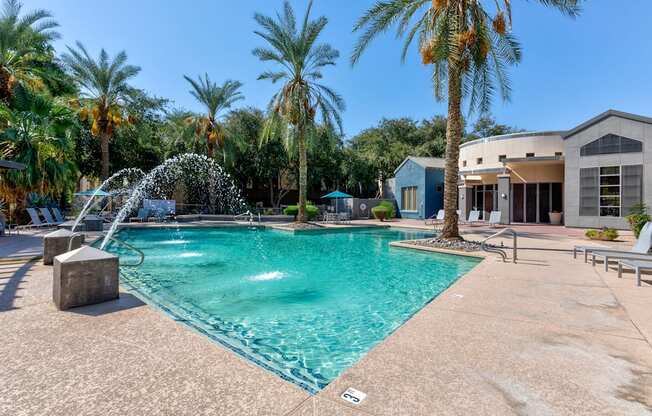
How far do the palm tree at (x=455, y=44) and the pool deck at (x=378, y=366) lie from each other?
325 inches

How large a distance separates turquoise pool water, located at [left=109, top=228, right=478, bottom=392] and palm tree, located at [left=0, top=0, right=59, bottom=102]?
895 cm

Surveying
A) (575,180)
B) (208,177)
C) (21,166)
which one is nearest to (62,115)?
(21,166)

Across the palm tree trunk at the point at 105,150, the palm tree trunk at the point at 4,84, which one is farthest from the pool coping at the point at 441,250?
the palm tree trunk at the point at 105,150

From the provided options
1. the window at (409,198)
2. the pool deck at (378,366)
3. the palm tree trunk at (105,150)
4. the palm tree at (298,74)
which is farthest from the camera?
the window at (409,198)

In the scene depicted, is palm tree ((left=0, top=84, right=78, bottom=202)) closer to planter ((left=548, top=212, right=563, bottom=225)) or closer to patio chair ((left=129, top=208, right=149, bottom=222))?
patio chair ((left=129, top=208, right=149, bottom=222))

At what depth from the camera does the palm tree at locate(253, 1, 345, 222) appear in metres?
18.8

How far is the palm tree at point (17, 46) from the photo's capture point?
46.8 feet

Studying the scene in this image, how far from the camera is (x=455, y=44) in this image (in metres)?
10.6

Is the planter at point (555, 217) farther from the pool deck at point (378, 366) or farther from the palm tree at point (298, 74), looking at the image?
the pool deck at point (378, 366)

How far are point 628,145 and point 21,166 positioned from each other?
26868 millimetres

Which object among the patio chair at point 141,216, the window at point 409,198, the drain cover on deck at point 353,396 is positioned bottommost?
the drain cover on deck at point 353,396

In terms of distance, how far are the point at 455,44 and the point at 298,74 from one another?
423 inches

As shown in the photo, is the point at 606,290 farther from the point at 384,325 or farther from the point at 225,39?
the point at 225,39

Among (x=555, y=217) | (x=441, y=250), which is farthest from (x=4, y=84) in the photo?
(x=555, y=217)
